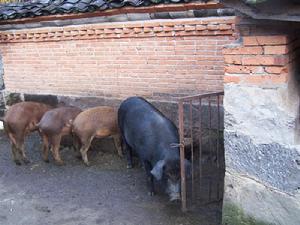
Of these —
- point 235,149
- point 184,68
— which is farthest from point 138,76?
point 235,149

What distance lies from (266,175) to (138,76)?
12.2 ft

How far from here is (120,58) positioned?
7.31 m

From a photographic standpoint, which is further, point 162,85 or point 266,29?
point 162,85

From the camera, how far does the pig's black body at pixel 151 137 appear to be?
506 centimetres

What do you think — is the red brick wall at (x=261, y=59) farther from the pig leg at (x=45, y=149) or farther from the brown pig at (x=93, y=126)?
the pig leg at (x=45, y=149)

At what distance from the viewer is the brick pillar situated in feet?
11.8

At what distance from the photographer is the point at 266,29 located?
3582 mm

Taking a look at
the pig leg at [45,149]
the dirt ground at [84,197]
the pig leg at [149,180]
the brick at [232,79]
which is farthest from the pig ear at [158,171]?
the pig leg at [45,149]

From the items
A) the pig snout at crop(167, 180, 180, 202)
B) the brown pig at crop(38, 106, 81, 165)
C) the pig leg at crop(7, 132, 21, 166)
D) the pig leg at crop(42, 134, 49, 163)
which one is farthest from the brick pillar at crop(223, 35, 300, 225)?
the pig leg at crop(7, 132, 21, 166)

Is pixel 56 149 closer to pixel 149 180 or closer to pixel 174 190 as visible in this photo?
pixel 149 180

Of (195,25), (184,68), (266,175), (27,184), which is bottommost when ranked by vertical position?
(27,184)

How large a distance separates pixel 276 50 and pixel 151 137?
2.51 m

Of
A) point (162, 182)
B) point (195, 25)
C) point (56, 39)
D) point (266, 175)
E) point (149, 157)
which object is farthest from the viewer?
point (56, 39)

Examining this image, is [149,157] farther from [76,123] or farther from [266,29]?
[266,29]
